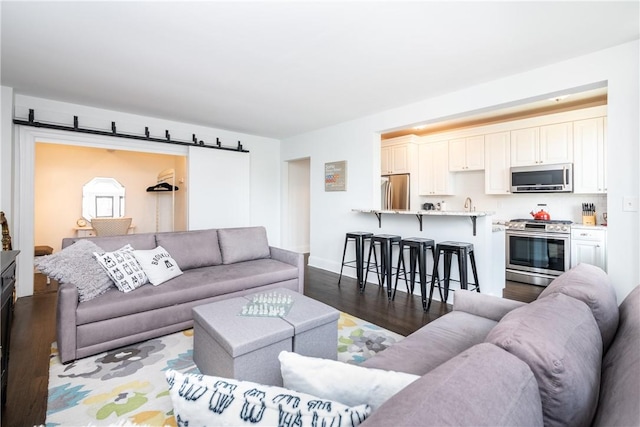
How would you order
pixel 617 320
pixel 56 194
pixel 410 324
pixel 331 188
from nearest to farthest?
1. pixel 617 320
2. pixel 410 324
3. pixel 331 188
4. pixel 56 194

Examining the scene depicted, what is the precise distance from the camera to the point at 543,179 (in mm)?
4324

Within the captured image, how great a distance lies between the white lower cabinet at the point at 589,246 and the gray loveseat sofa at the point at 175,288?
3636 mm

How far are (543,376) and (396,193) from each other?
17.1 ft

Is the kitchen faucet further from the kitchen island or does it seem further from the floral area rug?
the floral area rug

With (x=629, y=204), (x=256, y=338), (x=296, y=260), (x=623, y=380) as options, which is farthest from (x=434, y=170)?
(x=623, y=380)

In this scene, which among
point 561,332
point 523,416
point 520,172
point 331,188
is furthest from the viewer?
point 331,188

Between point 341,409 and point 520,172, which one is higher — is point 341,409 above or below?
below

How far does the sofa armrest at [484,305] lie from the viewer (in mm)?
1766

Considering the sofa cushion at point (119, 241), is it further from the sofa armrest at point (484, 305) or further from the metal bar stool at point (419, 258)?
Answer: the sofa armrest at point (484, 305)

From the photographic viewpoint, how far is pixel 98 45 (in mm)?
2461

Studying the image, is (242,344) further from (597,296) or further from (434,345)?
(597,296)

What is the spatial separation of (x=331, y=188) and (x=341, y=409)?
4.51 metres

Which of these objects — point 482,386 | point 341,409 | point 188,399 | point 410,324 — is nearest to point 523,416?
point 482,386

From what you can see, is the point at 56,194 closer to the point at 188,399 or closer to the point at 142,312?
the point at 142,312
